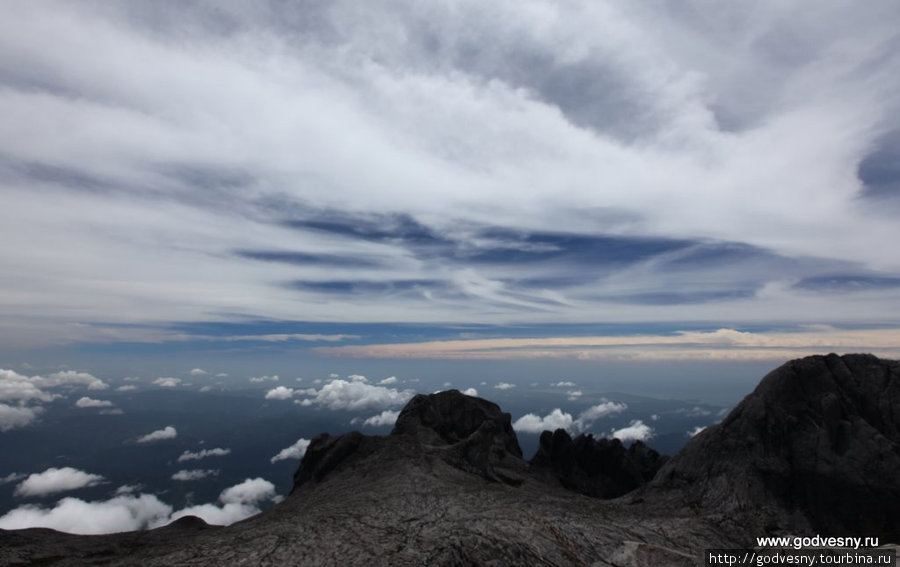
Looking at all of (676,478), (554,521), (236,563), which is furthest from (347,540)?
(676,478)

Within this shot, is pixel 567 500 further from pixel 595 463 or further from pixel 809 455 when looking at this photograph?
pixel 595 463

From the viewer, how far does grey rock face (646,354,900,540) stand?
6116 cm

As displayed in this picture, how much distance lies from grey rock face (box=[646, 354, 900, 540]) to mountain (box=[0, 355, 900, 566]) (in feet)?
0.65

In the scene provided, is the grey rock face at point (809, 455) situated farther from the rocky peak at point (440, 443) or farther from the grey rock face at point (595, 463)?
the grey rock face at point (595, 463)

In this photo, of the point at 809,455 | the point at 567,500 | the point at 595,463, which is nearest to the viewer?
the point at 567,500

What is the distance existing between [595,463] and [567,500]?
176 ft

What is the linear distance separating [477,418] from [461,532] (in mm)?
79153

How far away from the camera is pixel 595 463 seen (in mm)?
110500

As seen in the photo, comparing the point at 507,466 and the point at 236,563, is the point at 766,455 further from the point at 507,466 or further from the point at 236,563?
the point at 236,563

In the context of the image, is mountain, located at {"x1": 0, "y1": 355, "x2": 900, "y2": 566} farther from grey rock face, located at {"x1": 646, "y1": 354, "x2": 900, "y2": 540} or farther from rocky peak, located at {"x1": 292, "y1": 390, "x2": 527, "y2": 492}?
rocky peak, located at {"x1": 292, "y1": 390, "x2": 527, "y2": 492}

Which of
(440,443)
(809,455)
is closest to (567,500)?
(440,443)

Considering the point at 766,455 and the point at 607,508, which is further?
the point at 766,455

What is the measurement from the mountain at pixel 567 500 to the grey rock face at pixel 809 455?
0.65 feet

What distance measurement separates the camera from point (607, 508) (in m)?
59.1
